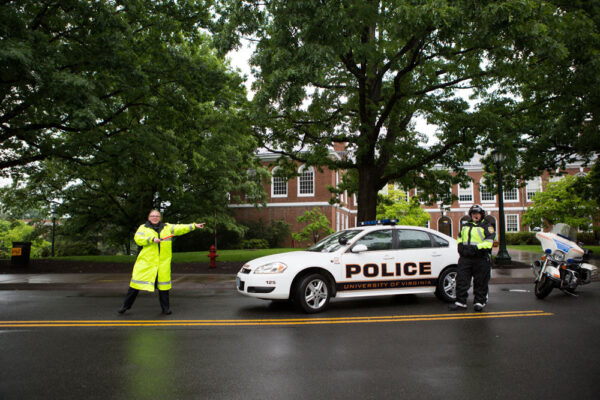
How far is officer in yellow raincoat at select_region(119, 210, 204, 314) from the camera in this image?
7.51 metres

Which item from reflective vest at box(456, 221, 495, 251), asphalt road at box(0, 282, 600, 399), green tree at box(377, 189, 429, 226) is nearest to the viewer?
asphalt road at box(0, 282, 600, 399)

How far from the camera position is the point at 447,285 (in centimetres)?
883

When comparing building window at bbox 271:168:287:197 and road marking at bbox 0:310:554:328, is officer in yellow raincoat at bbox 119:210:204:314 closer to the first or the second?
road marking at bbox 0:310:554:328

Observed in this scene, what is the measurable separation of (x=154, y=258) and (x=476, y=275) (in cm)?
580

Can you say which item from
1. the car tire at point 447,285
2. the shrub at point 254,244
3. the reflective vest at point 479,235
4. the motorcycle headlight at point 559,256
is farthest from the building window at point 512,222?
the reflective vest at point 479,235

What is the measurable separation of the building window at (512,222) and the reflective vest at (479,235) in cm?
4903

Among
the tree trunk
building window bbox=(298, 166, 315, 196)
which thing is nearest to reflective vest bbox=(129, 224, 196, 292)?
the tree trunk

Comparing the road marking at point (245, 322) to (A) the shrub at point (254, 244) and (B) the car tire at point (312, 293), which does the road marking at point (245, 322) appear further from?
(A) the shrub at point (254, 244)

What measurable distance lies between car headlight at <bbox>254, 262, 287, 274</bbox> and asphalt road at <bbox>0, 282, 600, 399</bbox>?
759mm

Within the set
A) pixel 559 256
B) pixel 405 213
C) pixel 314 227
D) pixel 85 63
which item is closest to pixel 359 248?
pixel 559 256

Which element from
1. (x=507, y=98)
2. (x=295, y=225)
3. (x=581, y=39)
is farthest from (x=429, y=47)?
(x=295, y=225)

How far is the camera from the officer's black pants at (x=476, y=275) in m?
7.98

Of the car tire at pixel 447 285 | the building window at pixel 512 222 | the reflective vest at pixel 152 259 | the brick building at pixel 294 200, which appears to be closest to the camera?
the reflective vest at pixel 152 259

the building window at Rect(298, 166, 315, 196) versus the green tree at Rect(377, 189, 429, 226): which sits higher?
the building window at Rect(298, 166, 315, 196)
